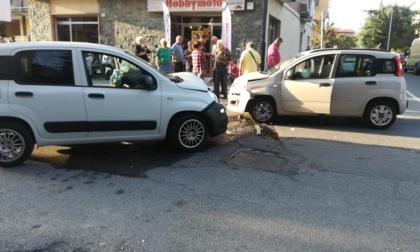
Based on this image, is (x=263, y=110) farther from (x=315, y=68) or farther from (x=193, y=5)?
(x=193, y=5)

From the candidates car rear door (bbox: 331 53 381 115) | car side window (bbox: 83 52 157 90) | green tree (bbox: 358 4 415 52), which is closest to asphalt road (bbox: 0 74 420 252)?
car side window (bbox: 83 52 157 90)

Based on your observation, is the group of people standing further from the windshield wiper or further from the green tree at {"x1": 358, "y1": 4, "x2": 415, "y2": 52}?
the green tree at {"x1": 358, "y1": 4, "x2": 415, "y2": 52}

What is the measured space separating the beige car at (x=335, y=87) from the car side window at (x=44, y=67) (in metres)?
4.17

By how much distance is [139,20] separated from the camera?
16.5m

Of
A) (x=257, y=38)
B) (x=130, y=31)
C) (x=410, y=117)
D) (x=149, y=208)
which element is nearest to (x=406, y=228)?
(x=149, y=208)

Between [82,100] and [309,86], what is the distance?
16.2 ft

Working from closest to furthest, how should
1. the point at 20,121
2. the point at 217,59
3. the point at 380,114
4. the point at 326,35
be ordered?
the point at 20,121
the point at 380,114
the point at 217,59
the point at 326,35

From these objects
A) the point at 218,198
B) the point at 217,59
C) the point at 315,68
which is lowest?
the point at 218,198

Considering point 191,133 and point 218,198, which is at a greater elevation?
point 191,133

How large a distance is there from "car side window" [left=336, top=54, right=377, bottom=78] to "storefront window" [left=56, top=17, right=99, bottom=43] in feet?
40.9

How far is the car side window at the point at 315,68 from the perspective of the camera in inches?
326

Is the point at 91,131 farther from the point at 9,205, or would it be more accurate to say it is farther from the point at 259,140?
the point at 259,140

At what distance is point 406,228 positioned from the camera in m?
3.82

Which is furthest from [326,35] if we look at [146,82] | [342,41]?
[146,82]
